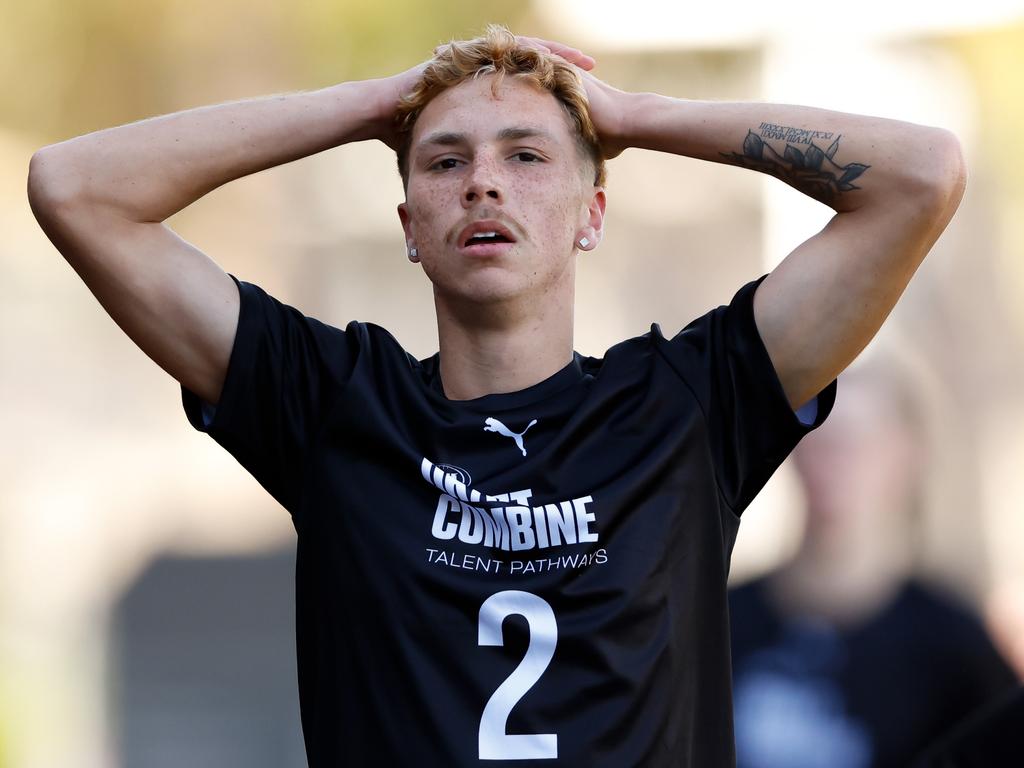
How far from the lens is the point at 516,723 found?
1.80 metres

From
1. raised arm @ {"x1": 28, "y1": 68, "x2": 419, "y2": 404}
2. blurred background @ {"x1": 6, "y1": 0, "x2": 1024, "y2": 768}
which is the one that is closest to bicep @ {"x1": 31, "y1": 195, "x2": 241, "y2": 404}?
raised arm @ {"x1": 28, "y1": 68, "x2": 419, "y2": 404}

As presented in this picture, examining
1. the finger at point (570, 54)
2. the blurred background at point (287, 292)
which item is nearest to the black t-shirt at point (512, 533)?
the finger at point (570, 54)

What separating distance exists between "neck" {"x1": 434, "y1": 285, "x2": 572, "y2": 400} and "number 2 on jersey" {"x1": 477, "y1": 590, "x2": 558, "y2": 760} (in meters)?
0.41

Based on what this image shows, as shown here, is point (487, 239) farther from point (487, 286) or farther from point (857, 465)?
point (857, 465)

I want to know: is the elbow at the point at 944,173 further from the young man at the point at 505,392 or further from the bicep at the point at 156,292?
the bicep at the point at 156,292

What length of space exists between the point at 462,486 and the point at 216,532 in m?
2.56

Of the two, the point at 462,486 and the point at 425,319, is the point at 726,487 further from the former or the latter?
the point at 425,319

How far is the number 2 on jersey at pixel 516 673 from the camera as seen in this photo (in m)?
1.79

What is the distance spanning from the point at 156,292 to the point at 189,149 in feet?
0.83

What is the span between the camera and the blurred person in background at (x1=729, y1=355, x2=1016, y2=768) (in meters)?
3.25

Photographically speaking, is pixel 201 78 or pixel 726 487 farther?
pixel 201 78

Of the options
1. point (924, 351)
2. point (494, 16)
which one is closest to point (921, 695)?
point (924, 351)

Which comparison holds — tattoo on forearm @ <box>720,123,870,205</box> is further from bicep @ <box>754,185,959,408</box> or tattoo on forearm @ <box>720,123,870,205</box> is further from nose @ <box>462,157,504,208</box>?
nose @ <box>462,157,504,208</box>

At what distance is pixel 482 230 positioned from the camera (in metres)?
2.08
